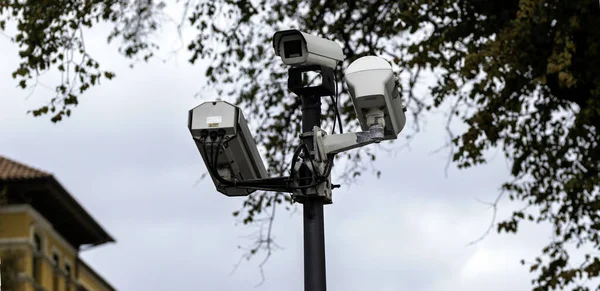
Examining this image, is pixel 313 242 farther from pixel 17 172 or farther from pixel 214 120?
pixel 17 172

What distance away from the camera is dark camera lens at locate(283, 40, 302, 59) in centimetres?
709

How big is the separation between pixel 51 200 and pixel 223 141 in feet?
99.2

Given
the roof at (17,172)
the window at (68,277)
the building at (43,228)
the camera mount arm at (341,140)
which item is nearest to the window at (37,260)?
the building at (43,228)

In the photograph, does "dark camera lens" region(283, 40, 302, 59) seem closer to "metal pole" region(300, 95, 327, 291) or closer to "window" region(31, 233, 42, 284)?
"metal pole" region(300, 95, 327, 291)

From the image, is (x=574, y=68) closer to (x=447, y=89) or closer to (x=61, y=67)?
(x=447, y=89)

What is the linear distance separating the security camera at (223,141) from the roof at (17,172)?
2768 cm

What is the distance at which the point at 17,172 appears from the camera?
35281 millimetres

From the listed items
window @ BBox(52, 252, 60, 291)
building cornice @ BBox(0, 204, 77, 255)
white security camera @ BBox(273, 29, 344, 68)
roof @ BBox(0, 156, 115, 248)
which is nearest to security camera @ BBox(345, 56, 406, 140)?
white security camera @ BBox(273, 29, 344, 68)

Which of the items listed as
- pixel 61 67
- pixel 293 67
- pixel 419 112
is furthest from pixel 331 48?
pixel 419 112

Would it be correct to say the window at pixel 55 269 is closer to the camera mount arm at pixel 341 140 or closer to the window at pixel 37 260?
the window at pixel 37 260

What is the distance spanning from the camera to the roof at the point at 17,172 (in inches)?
1361

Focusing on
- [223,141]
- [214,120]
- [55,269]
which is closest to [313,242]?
[223,141]

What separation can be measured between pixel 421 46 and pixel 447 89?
2.95 feet

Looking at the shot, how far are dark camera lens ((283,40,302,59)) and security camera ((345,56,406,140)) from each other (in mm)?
335
